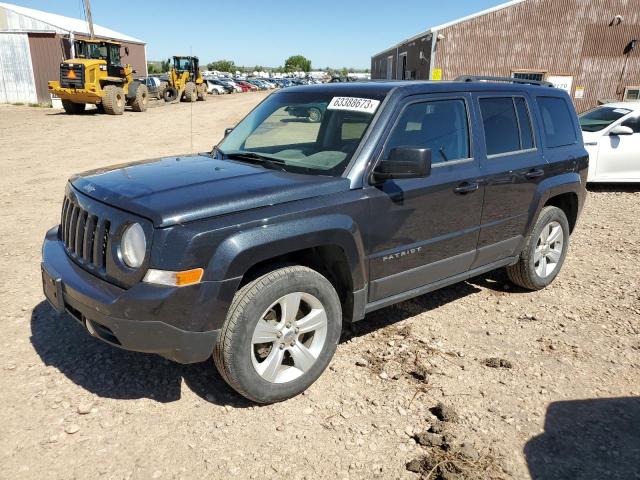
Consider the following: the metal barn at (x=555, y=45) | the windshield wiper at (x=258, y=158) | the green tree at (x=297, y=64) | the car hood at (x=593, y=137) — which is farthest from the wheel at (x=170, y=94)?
the green tree at (x=297, y=64)

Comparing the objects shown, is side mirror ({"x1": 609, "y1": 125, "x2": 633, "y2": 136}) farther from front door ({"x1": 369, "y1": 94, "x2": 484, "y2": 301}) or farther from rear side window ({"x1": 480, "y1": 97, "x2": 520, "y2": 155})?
front door ({"x1": 369, "y1": 94, "x2": 484, "y2": 301})

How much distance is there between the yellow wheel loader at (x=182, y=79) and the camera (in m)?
31.6

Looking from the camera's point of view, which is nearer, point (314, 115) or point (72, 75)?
point (314, 115)

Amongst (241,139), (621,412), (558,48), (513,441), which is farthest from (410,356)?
(558,48)

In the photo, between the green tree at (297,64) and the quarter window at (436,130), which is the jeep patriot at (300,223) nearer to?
the quarter window at (436,130)

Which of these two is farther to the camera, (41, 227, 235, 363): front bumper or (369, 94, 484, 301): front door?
(369, 94, 484, 301): front door

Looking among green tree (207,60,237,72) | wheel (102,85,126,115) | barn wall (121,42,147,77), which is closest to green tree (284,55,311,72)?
green tree (207,60,237,72)

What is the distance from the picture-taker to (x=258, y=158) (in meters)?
3.72

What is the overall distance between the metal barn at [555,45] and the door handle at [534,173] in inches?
838

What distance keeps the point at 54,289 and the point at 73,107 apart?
24.6 meters

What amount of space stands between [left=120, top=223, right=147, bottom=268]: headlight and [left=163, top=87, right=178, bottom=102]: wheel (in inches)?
1244

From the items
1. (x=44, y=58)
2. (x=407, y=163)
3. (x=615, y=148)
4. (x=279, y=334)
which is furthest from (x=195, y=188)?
(x=44, y=58)

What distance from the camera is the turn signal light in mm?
2600

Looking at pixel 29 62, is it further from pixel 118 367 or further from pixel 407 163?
pixel 407 163
